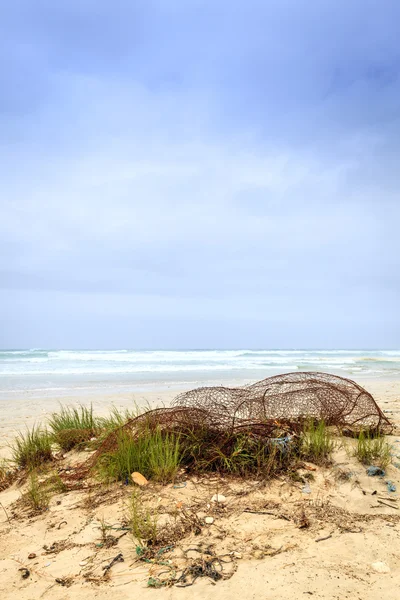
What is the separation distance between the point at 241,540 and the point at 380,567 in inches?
37.4

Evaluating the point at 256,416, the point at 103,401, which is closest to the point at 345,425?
the point at 256,416

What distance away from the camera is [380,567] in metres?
2.60

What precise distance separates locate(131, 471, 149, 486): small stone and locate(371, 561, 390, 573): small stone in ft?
6.92

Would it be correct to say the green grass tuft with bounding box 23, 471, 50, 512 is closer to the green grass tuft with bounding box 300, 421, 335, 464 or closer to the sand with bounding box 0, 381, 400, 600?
the sand with bounding box 0, 381, 400, 600

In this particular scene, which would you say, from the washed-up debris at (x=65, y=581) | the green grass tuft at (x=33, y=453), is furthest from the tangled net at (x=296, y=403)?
the washed-up debris at (x=65, y=581)

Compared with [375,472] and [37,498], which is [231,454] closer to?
[375,472]

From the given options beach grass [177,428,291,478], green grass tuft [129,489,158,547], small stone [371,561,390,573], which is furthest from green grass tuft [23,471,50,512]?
small stone [371,561,390,573]

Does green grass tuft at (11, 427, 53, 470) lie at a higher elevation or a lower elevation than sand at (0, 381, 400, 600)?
higher

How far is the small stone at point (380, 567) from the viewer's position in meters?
2.57

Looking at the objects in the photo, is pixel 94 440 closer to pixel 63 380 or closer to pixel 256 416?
pixel 256 416

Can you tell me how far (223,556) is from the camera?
9.06 ft

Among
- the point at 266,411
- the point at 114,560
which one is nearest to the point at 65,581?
the point at 114,560

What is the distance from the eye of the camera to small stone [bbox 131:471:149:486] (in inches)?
153

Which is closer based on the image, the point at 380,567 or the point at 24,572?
the point at 380,567
